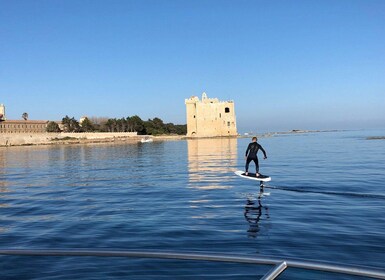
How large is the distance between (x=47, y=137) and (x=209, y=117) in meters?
39.3

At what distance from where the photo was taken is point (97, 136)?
3706 inches

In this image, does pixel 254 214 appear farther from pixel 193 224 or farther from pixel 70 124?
pixel 70 124

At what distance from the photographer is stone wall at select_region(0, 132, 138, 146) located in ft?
261

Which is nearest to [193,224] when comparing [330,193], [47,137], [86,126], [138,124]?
[330,193]

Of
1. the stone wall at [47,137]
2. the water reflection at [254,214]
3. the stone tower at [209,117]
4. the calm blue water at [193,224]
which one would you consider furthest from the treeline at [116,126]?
the water reflection at [254,214]

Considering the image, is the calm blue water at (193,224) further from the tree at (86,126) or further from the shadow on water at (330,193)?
the tree at (86,126)

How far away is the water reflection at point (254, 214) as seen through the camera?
677 cm

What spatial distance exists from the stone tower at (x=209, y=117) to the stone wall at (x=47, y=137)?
55.4ft

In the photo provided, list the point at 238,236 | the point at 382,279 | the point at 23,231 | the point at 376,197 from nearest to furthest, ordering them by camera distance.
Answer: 1. the point at 382,279
2. the point at 238,236
3. the point at 23,231
4. the point at 376,197

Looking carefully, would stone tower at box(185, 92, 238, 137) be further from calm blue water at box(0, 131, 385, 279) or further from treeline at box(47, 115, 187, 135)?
calm blue water at box(0, 131, 385, 279)

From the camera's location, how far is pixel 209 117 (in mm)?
89312

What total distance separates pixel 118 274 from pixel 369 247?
3.78 m

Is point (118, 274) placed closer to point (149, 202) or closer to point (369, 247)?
point (369, 247)

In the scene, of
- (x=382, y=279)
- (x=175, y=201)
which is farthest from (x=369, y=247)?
(x=175, y=201)
